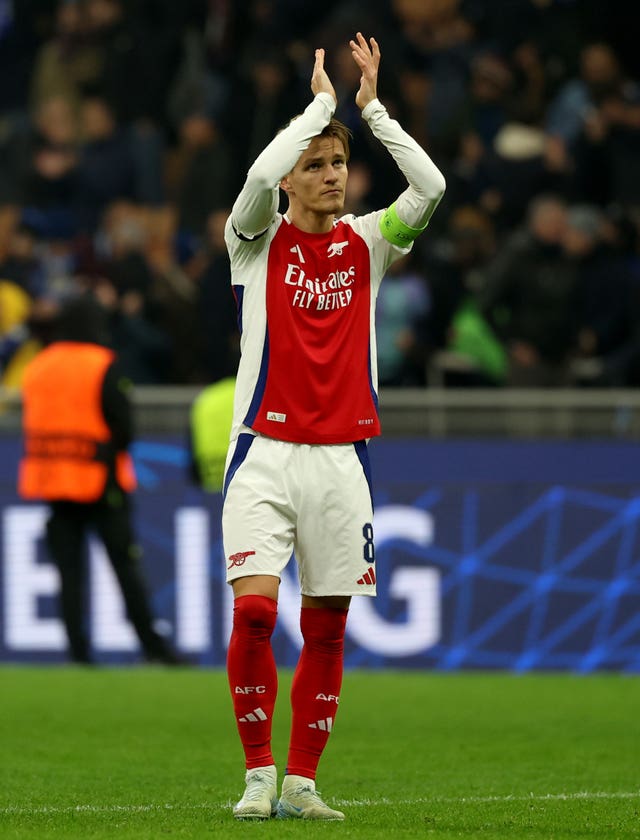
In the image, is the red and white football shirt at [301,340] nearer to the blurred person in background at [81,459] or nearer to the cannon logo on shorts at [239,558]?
the cannon logo on shorts at [239,558]

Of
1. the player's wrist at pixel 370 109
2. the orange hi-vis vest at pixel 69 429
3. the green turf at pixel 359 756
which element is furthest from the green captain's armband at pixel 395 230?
the orange hi-vis vest at pixel 69 429

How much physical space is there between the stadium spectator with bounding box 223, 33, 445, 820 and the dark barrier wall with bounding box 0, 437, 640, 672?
6.16 metres

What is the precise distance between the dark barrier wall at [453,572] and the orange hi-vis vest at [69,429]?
3.00ft

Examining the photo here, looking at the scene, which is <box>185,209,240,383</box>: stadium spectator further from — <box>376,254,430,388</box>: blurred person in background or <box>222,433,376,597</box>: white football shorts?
<box>222,433,376,597</box>: white football shorts

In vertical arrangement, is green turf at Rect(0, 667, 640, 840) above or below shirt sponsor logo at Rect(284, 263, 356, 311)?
below

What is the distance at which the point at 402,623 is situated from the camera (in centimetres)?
1196

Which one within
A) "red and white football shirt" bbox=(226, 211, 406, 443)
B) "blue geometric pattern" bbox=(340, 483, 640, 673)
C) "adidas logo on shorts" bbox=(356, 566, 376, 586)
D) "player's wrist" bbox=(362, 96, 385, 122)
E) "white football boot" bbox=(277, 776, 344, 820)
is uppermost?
"player's wrist" bbox=(362, 96, 385, 122)

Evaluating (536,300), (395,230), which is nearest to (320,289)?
(395,230)

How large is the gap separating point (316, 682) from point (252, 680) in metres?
0.28

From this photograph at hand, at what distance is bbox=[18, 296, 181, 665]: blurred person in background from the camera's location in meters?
11.2

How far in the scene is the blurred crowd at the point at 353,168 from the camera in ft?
43.0

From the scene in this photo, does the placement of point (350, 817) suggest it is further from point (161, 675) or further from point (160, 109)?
point (160, 109)

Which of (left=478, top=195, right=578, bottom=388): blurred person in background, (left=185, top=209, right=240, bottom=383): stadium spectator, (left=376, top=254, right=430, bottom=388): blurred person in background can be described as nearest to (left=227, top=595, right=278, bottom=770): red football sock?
(left=376, top=254, right=430, bottom=388): blurred person in background

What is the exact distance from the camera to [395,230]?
579cm
